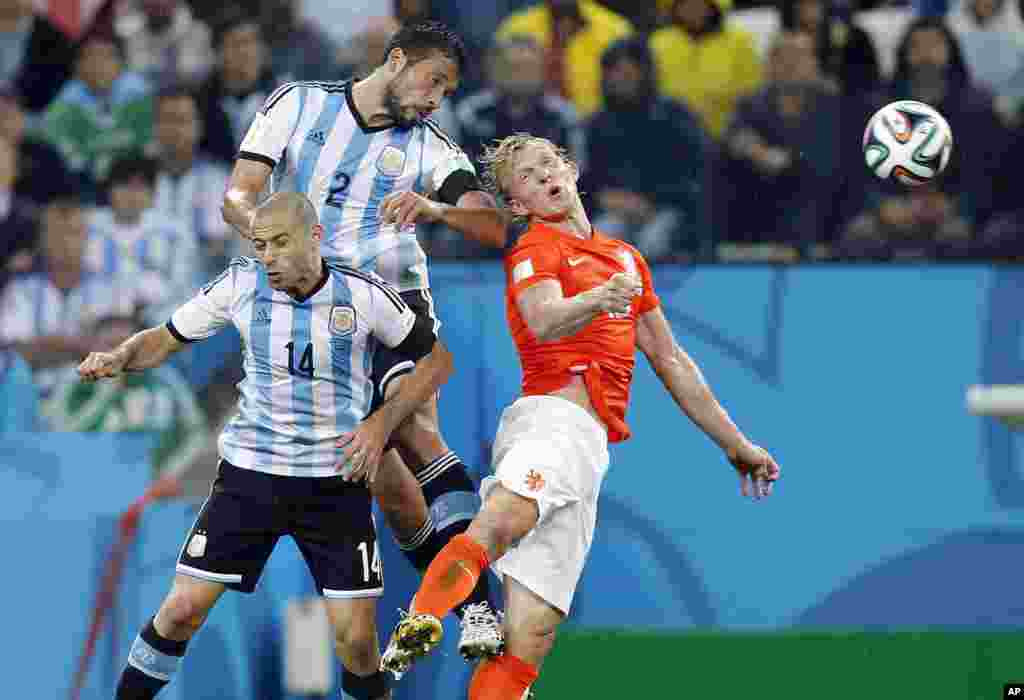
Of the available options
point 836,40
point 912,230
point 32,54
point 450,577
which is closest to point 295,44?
point 32,54

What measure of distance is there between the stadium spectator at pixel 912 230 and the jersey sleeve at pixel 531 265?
2.52 meters

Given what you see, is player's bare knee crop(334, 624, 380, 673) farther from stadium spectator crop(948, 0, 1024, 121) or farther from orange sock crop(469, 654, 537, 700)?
stadium spectator crop(948, 0, 1024, 121)

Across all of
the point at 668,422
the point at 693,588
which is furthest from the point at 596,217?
the point at 693,588

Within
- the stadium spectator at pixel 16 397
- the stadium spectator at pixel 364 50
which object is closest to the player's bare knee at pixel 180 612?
the stadium spectator at pixel 16 397

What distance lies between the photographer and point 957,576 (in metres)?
7.35

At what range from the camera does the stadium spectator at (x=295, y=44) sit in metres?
8.43

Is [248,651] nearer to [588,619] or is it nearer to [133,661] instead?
[133,661]

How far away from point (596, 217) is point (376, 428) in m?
2.59

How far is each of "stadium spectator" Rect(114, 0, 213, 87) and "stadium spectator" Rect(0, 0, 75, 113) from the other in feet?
1.09

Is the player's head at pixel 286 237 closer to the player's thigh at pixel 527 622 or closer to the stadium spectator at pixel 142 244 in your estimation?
the player's thigh at pixel 527 622

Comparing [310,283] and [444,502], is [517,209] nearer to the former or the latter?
[310,283]

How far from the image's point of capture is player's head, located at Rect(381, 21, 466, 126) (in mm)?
5504

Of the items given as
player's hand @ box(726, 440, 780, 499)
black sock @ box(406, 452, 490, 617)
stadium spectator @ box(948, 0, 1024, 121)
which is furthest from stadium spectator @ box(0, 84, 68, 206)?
stadium spectator @ box(948, 0, 1024, 121)

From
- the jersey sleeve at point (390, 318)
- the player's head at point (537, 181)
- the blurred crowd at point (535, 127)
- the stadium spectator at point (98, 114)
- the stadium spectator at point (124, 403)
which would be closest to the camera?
the jersey sleeve at point (390, 318)
